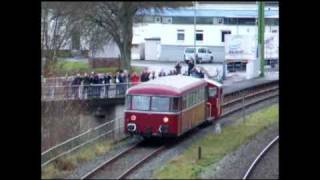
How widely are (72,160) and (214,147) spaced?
2435 millimetres

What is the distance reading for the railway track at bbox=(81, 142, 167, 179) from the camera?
7.89m

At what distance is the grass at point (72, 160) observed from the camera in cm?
785

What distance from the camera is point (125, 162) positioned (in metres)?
8.81

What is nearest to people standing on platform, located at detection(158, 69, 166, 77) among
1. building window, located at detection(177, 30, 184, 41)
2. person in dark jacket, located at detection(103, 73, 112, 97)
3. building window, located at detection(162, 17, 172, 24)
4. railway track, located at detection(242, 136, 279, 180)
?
person in dark jacket, located at detection(103, 73, 112, 97)

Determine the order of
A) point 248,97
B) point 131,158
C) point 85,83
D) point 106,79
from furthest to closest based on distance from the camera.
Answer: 1. point 248,97
2. point 106,79
3. point 85,83
4. point 131,158

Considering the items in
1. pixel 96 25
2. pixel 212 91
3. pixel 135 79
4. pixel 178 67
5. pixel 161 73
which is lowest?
pixel 212 91

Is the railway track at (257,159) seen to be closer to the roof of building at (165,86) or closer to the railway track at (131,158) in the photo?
the railway track at (131,158)

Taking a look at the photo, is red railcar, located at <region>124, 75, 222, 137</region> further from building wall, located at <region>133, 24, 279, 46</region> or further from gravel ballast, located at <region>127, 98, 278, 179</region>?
building wall, located at <region>133, 24, 279, 46</region>

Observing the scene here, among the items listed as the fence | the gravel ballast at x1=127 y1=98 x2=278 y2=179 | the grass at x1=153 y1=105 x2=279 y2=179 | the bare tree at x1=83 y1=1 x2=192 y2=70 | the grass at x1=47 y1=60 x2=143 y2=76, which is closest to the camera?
the grass at x1=153 y1=105 x2=279 y2=179

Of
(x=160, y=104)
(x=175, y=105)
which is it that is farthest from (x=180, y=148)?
(x=160, y=104)

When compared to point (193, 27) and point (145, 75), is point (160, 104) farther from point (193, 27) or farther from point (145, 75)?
point (193, 27)
